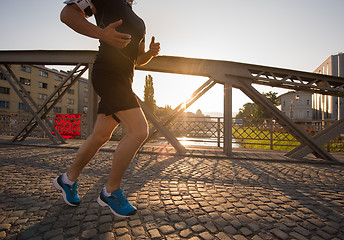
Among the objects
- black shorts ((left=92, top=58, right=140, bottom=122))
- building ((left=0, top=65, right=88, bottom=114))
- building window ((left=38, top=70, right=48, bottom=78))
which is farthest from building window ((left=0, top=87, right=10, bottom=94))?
black shorts ((left=92, top=58, right=140, bottom=122))

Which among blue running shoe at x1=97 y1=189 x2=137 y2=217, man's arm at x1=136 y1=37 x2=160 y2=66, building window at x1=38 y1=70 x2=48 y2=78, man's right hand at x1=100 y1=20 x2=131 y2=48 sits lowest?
blue running shoe at x1=97 y1=189 x2=137 y2=217

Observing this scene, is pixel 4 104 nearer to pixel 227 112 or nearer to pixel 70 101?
pixel 70 101

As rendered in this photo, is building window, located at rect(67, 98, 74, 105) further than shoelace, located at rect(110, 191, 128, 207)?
Yes

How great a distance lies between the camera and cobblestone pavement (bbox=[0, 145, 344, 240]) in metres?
1.53

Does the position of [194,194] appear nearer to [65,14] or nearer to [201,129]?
[65,14]

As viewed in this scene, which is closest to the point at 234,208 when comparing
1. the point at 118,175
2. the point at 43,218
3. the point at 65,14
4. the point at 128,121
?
the point at 118,175

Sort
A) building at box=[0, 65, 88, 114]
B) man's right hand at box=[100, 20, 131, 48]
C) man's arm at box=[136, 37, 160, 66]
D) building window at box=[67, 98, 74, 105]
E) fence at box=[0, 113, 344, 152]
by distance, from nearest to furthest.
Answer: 1. man's right hand at box=[100, 20, 131, 48]
2. man's arm at box=[136, 37, 160, 66]
3. fence at box=[0, 113, 344, 152]
4. building at box=[0, 65, 88, 114]
5. building window at box=[67, 98, 74, 105]

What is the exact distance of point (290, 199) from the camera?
2350mm

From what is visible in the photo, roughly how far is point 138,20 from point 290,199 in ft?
9.06

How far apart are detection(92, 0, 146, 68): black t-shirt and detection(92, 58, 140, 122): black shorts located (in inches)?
2.7

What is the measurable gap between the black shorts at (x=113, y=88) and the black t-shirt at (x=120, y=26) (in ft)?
0.23

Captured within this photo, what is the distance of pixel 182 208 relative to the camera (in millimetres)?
1986

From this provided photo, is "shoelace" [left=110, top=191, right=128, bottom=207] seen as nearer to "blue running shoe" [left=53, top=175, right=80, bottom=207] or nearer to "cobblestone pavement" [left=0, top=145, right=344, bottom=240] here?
"cobblestone pavement" [left=0, top=145, right=344, bottom=240]

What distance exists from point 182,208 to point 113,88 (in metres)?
1.41
